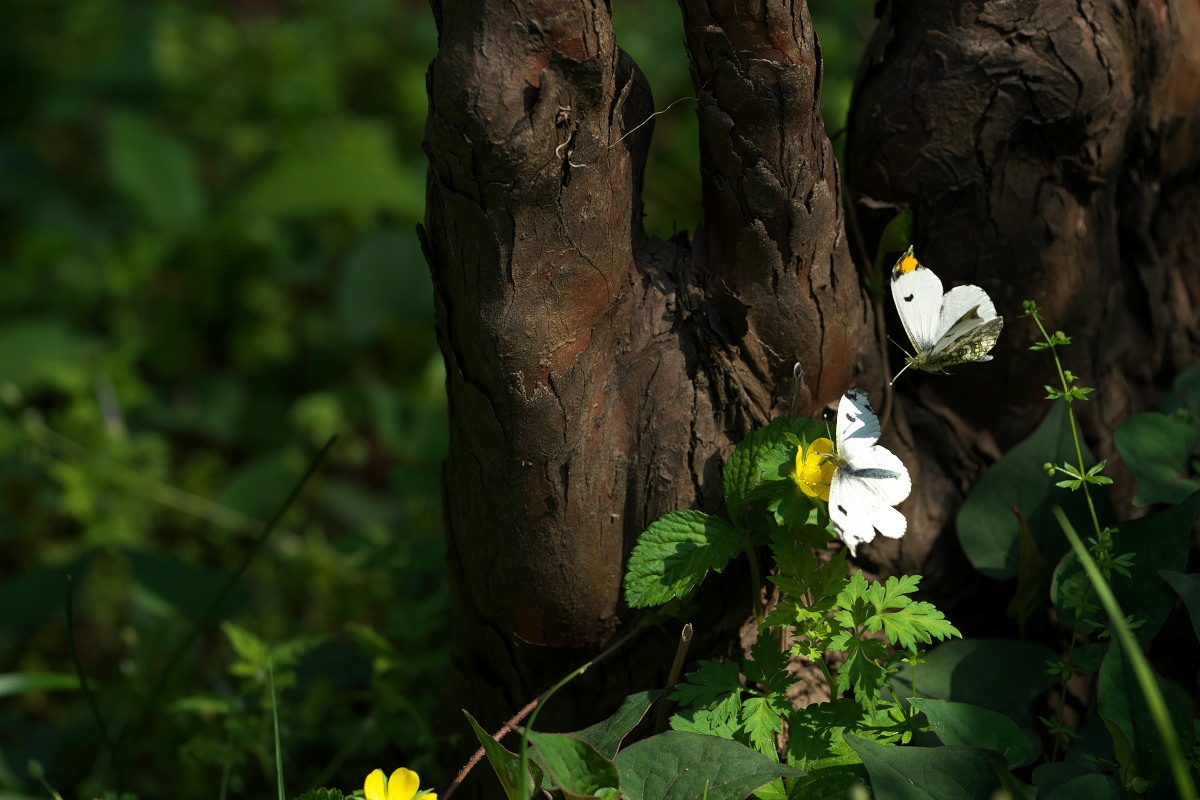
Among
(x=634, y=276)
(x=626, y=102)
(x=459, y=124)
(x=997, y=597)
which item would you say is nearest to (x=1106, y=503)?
(x=997, y=597)

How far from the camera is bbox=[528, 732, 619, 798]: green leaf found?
0.90 m

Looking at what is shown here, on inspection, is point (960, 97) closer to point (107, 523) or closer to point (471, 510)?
point (471, 510)

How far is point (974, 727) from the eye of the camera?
99cm

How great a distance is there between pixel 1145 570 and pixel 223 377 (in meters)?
2.18

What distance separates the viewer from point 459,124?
0.88 m

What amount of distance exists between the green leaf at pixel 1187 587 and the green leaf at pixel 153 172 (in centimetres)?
242

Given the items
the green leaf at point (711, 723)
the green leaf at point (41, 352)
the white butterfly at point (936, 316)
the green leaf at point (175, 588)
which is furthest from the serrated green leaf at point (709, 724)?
the green leaf at point (41, 352)

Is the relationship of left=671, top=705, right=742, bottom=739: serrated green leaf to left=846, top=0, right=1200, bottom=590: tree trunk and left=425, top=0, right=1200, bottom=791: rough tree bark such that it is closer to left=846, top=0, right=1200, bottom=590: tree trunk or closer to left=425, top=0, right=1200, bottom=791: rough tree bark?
left=425, top=0, right=1200, bottom=791: rough tree bark

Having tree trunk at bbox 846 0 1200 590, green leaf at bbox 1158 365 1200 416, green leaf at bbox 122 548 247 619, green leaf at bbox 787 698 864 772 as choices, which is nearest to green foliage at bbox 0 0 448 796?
green leaf at bbox 122 548 247 619

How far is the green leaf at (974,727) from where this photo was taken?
0.98 m

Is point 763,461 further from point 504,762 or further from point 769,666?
point 504,762

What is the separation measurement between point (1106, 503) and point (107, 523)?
1926 millimetres

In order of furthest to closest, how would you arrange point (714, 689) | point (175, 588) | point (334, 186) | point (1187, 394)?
point (334, 186) → point (175, 588) → point (1187, 394) → point (714, 689)

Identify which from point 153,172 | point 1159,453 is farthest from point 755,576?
point 153,172
